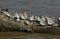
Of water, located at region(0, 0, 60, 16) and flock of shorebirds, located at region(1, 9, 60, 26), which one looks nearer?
flock of shorebirds, located at region(1, 9, 60, 26)

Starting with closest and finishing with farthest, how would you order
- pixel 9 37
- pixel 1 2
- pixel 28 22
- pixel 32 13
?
pixel 9 37 → pixel 28 22 → pixel 32 13 → pixel 1 2

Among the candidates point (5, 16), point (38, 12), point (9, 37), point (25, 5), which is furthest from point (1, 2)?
point (9, 37)

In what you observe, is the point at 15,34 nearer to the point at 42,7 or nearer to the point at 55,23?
the point at 55,23

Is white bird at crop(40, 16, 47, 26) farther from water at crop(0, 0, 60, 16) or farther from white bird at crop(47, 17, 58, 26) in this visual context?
water at crop(0, 0, 60, 16)

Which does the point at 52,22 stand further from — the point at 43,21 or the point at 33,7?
the point at 33,7

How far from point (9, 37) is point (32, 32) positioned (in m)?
0.85

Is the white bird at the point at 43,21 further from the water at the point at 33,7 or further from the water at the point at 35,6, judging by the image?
the water at the point at 35,6

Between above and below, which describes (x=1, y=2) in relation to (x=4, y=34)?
above

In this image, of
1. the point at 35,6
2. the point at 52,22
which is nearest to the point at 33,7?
the point at 35,6

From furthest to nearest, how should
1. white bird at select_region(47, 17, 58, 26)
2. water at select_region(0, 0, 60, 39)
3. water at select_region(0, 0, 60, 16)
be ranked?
1. water at select_region(0, 0, 60, 16)
2. water at select_region(0, 0, 60, 39)
3. white bird at select_region(47, 17, 58, 26)

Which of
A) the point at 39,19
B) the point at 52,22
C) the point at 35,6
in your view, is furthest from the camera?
the point at 35,6

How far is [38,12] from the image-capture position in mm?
13234

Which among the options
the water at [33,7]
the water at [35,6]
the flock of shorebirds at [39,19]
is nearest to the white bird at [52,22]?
the flock of shorebirds at [39,19]

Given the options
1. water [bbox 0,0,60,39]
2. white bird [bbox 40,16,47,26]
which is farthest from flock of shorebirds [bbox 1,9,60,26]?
water [bbox 0,0,60,39]
